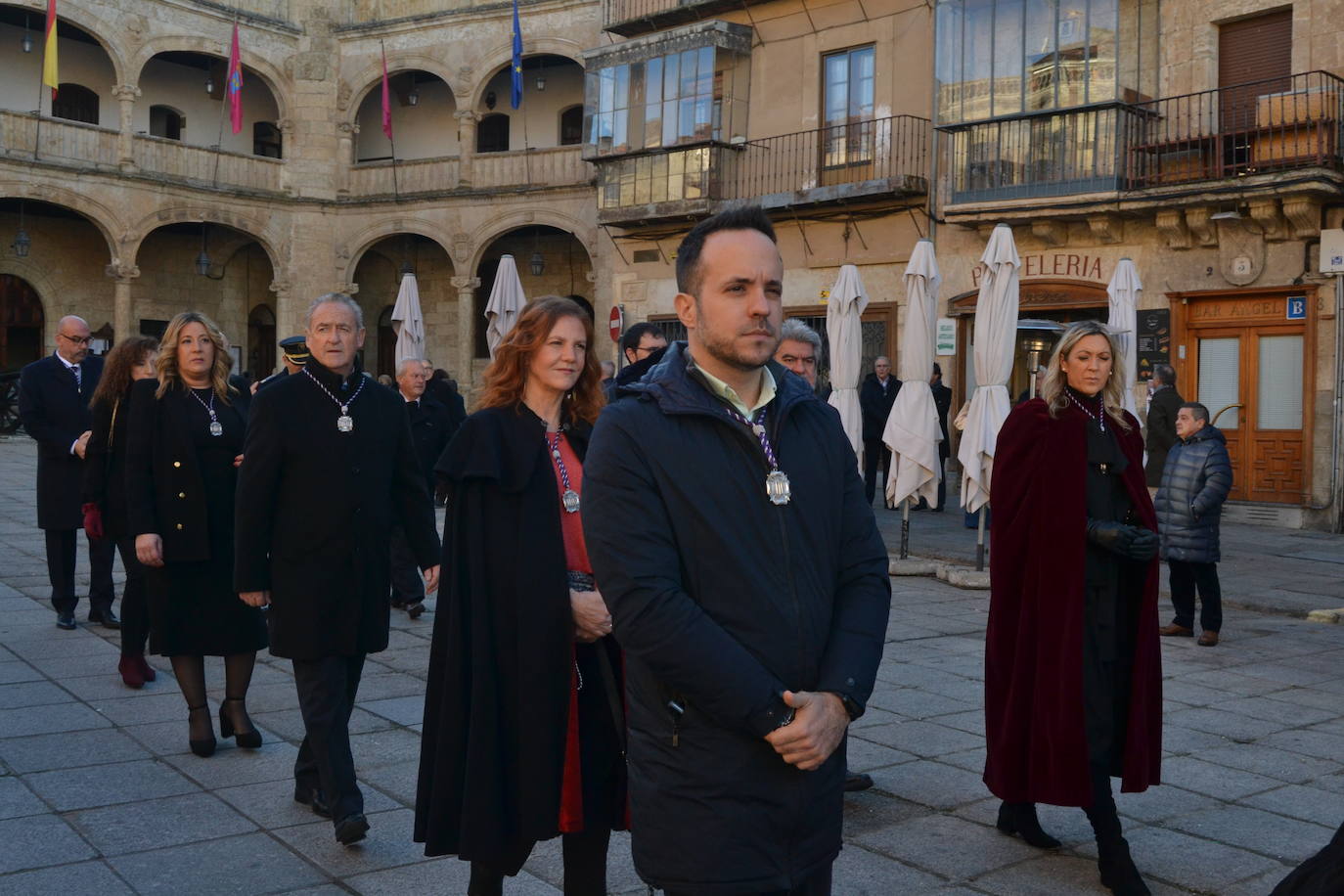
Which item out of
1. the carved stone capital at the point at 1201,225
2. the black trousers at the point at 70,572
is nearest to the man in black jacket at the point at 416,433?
the black trousers at the point at 70,572

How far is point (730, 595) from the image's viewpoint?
8.36 feet

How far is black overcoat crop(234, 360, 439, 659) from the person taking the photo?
4.68m

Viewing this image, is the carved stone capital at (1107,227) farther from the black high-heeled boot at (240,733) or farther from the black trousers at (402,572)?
the black high-heeled boot at (240,733)

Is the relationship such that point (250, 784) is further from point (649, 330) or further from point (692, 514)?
point (692, 514)

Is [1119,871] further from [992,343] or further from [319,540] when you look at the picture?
[992,343]

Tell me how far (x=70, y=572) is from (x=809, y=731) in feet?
24.2

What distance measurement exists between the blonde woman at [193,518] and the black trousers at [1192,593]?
628 cm

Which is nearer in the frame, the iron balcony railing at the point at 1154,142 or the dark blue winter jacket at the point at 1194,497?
the dark blue winter jacket at the point at 1194,497

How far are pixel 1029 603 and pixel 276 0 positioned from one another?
29145 millimetres

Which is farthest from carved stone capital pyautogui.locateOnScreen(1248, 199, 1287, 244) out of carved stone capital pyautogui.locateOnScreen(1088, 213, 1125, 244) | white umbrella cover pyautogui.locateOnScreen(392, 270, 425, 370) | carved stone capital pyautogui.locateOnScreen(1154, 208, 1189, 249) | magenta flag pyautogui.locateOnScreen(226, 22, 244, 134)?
magenta flag pyautogui.locateOnScreen(226, 22, 244, 134)

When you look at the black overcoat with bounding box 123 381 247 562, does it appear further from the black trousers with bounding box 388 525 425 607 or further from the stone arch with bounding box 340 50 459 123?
the stone arch with bounding box 340 50 459 123

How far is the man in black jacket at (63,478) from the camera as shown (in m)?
8.46

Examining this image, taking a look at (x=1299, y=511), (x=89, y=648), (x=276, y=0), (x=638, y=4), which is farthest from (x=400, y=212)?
(x=89, y=648)

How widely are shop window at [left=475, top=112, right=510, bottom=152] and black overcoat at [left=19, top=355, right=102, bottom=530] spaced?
73.6ft
